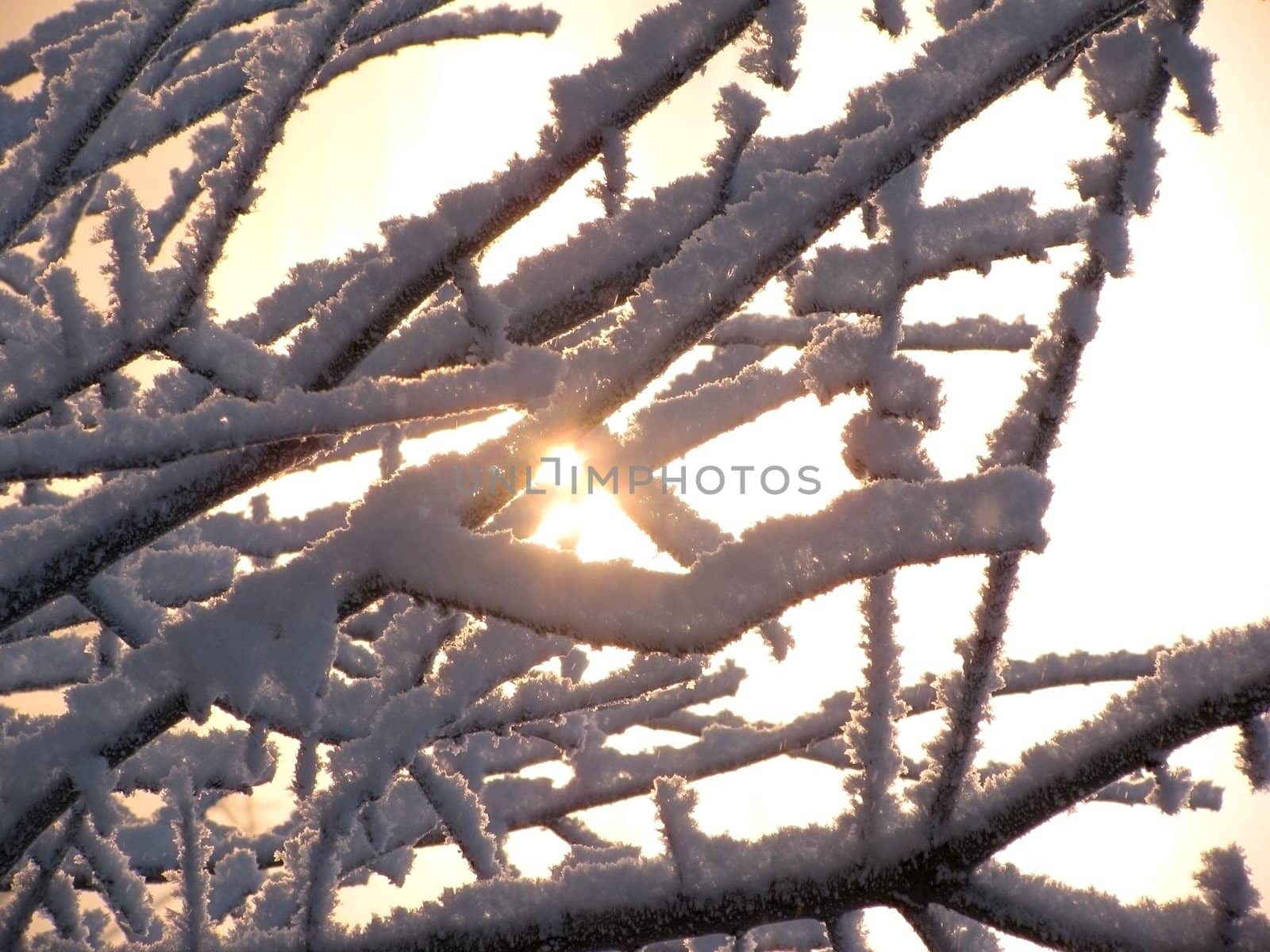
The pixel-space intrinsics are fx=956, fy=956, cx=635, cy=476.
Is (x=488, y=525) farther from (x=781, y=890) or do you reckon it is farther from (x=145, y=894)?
(x=145, y=894)

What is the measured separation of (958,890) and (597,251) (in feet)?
4.98

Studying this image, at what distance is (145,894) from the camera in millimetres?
3322

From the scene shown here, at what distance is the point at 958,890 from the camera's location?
188cm

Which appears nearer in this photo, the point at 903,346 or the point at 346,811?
the point at 346,811

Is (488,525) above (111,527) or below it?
above

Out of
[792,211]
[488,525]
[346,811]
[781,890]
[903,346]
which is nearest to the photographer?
[792,211]

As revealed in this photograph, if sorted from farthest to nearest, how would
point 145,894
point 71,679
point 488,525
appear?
point 71,679
point 145,894
point 488,525

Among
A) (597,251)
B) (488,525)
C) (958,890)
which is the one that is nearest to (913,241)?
(597,251)

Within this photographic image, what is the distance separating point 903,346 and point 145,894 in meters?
3.44

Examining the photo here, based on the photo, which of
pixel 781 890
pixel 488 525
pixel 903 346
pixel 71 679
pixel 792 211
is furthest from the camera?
pixel 71 679

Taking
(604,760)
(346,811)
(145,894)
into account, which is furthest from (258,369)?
(604,760)

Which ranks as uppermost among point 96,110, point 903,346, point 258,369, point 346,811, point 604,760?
point 903,346

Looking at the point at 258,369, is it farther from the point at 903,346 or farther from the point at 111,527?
the point at 903,346

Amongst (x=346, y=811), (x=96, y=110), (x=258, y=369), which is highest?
(x=96, y=110)
